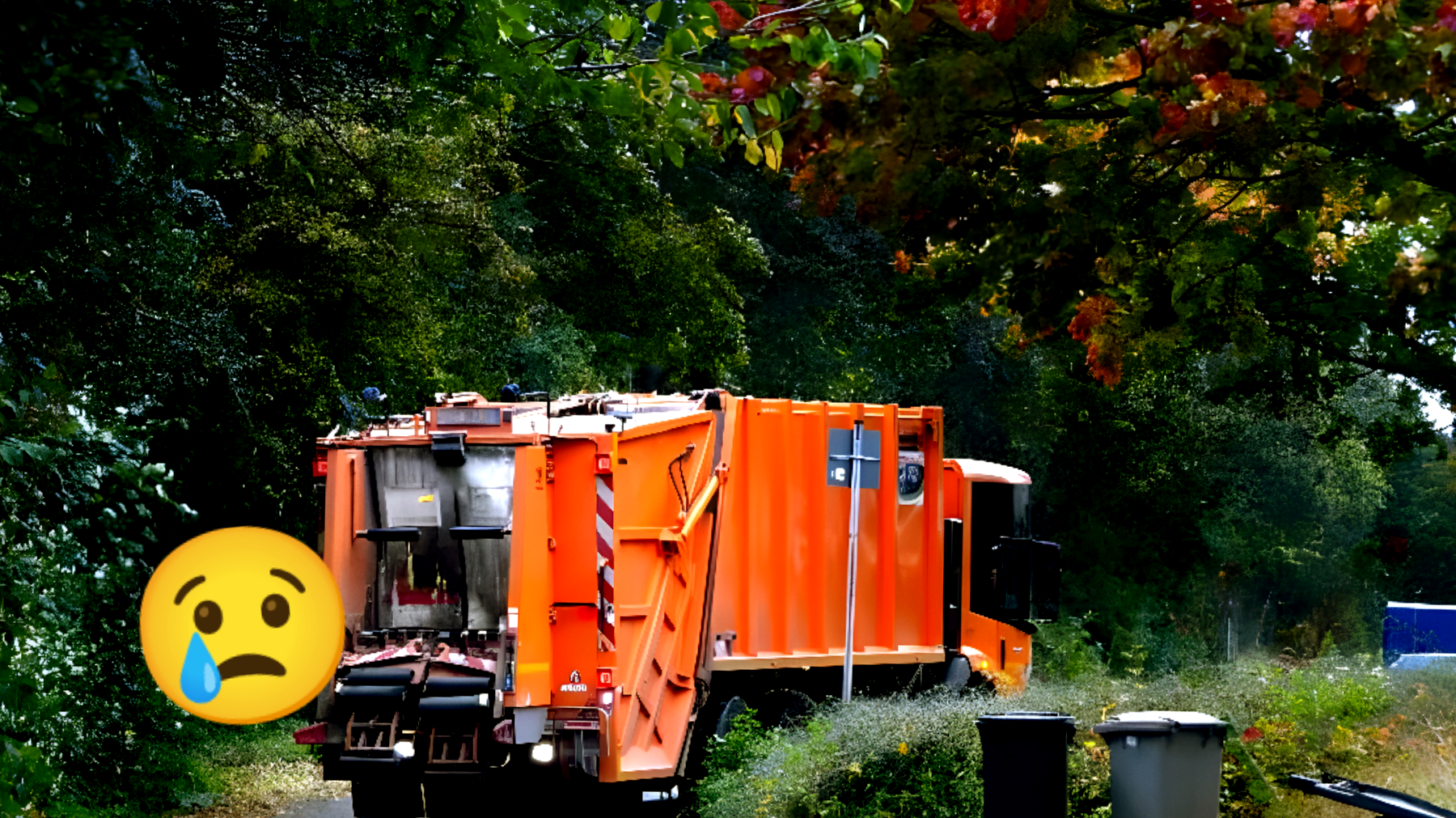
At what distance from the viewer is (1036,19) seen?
5.19 metres

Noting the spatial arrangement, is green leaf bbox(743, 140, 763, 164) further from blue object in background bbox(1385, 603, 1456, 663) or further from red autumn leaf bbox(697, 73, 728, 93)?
blue object in background bbox(1385, 603, 1456, 663)

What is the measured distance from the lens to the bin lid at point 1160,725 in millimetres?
7398

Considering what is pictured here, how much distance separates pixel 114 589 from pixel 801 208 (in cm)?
812

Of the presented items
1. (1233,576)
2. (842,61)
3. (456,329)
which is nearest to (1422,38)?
(842,61)

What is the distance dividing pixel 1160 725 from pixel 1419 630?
16.5 metres

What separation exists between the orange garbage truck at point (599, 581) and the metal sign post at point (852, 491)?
2cm

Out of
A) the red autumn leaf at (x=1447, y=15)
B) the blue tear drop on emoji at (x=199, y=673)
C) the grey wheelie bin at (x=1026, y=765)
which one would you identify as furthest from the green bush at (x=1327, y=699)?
the blue tear drop on emoji at (x=199, y=673)

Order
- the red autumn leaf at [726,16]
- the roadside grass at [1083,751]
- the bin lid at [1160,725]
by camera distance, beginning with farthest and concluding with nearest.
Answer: the roadside grass at [1083,751] → the bin lid at [1160,725] → the red autumn leaf at [726,16]

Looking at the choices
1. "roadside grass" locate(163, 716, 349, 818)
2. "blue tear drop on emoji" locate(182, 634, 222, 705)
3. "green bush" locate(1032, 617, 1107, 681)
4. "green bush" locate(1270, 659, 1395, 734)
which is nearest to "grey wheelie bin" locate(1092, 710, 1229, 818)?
"green bush" locate(1270, 659, 1395, 734)

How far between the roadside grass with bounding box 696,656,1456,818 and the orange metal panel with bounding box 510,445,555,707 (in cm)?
143

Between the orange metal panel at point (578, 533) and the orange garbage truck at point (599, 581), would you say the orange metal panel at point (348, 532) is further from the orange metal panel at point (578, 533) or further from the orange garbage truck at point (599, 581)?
the orange metal panel at point (578, 533)

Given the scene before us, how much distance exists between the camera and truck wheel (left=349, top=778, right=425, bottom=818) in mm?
9492

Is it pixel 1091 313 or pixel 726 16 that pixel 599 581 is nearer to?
pixel 1091 313

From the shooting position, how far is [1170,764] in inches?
294
